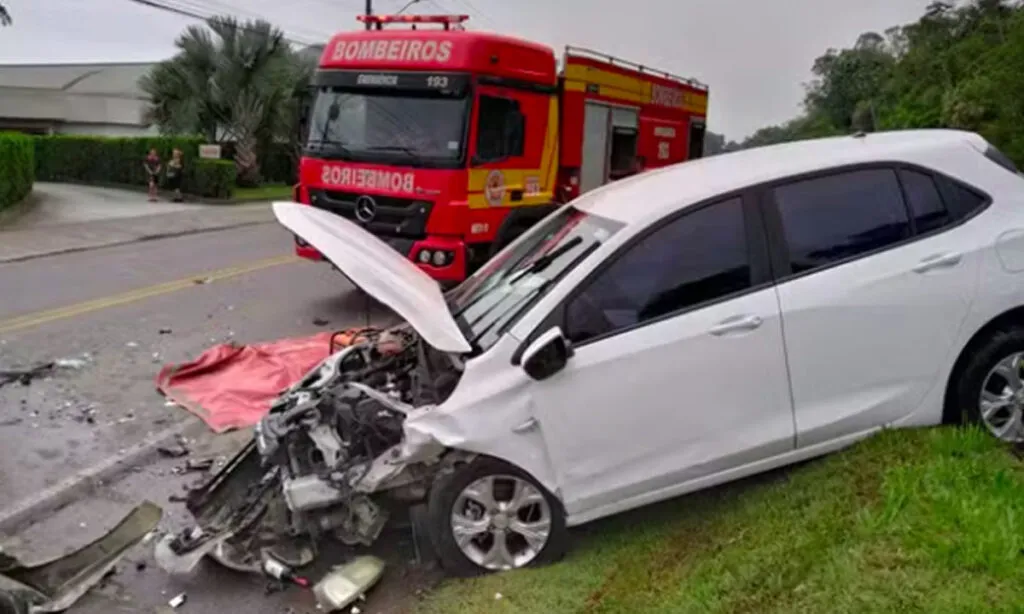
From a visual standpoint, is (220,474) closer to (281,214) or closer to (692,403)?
(281,214)

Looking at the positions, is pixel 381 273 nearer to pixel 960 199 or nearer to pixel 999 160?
pixel 960 199

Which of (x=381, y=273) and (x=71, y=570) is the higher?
(x=381, y=273)

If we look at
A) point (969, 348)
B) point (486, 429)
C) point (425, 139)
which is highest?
point (425, 139)

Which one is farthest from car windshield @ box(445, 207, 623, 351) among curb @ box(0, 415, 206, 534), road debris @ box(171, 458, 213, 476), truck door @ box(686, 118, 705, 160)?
truck door @ box(686, 118, 705, 160)

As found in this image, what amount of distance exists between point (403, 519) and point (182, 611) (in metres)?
1.11

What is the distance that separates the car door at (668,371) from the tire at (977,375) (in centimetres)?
90

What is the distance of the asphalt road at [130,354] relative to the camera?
4.54 meters

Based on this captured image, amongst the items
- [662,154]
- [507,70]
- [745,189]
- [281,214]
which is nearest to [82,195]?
[662,154]

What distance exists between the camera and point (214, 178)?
28.0 meters

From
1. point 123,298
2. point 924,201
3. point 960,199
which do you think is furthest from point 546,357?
point 123,298

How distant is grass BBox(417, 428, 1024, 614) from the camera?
3287mm

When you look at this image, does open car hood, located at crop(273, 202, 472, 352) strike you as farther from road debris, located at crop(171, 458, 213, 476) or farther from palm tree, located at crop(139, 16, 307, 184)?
palm tree, located at crop(139, 16, 307, 184)

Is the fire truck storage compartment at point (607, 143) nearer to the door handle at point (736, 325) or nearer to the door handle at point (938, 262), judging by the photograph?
the door handle at point (938, 262)

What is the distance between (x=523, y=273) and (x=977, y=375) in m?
2.30
